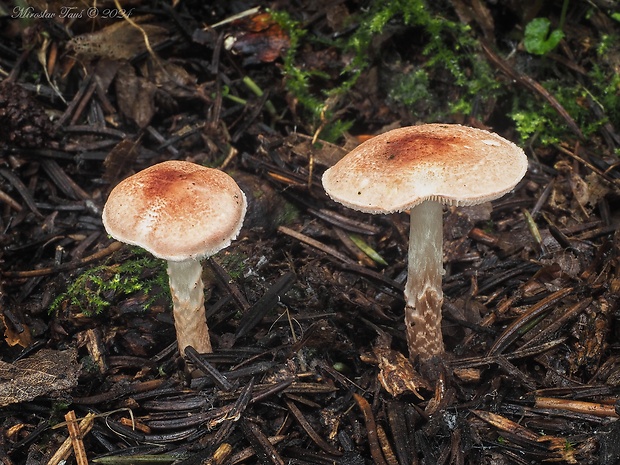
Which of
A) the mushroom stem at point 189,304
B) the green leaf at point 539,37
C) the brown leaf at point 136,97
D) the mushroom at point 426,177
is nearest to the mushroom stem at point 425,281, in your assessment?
the mushroom at point 426,177

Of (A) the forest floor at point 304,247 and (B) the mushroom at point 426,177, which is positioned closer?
(B) the mushroom at point 426,177

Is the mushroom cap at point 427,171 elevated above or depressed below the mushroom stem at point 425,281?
above

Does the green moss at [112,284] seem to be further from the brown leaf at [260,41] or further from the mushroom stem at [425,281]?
the brown leaf at [260,41]

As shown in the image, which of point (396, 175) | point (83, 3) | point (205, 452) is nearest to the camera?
point (396, 175)

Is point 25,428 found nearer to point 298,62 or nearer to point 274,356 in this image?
point 274,356

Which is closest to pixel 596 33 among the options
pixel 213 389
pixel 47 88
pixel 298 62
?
pixel 298 62

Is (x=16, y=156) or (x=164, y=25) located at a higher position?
(x=164, y=25)

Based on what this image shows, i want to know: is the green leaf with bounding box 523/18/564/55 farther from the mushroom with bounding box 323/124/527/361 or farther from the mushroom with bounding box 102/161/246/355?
the mushroom with bounding box 102/161/246/355
